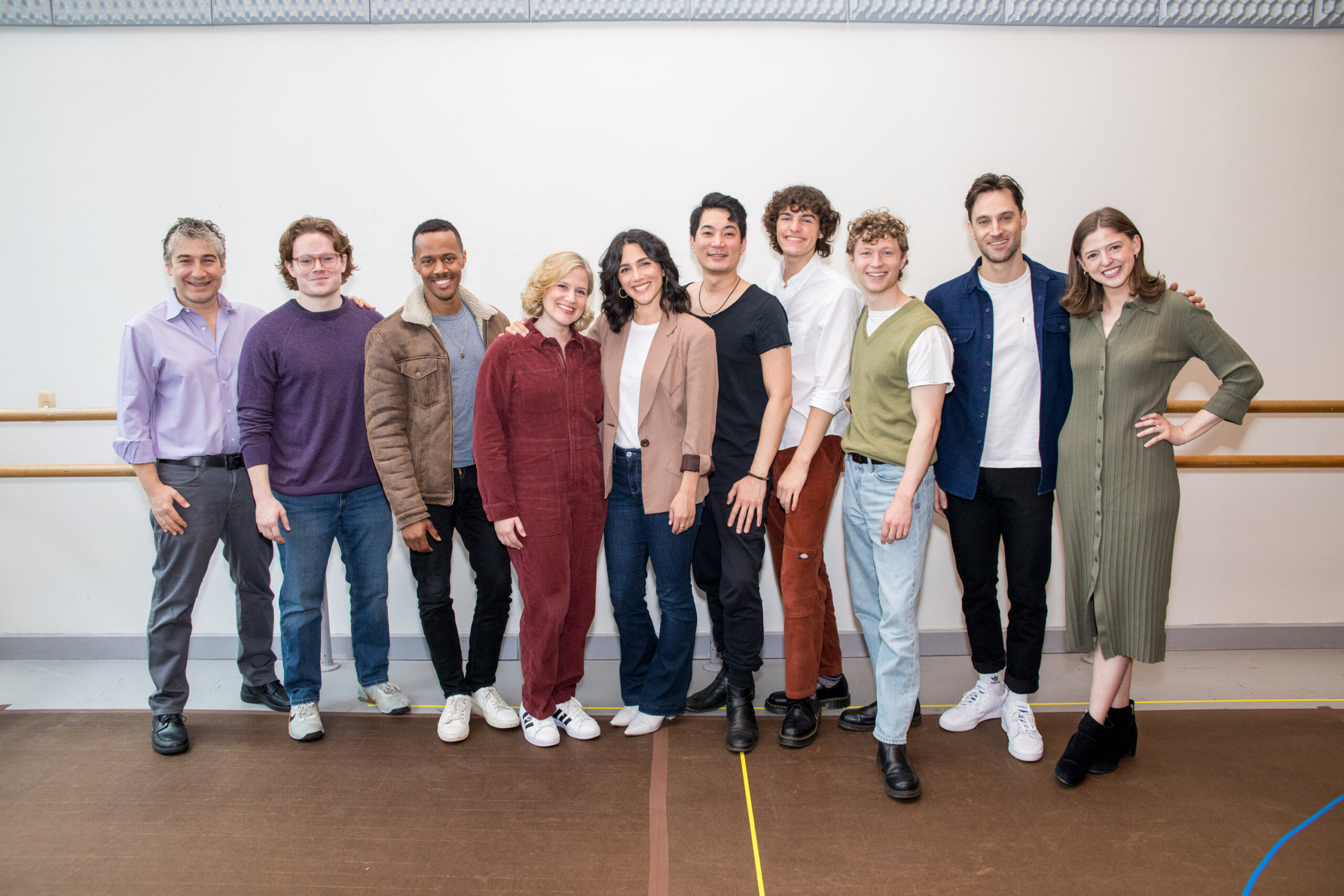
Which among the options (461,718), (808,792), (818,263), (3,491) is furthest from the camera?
(3,491)

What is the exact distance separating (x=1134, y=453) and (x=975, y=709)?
38.3 inches

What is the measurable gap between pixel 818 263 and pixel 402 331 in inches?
50.6

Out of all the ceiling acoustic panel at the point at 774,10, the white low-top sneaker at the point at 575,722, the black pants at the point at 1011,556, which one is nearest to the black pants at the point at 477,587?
the white low-top sneaker at the point at 575,722

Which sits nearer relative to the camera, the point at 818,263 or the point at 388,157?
the point at 818,263

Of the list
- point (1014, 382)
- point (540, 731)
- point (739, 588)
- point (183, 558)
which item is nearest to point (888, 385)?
point (1014, 382)

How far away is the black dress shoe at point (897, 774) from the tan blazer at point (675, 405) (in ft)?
2.96

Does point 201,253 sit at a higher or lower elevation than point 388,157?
lower

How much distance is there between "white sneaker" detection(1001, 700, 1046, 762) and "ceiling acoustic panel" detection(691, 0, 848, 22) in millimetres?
2585

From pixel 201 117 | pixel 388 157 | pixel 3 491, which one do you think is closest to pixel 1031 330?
pixel 388 157

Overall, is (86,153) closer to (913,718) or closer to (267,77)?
(267,77)

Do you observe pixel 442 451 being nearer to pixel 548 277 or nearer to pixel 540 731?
pixel 548 277

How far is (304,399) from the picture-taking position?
241 centimetres

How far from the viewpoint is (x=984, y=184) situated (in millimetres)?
2184

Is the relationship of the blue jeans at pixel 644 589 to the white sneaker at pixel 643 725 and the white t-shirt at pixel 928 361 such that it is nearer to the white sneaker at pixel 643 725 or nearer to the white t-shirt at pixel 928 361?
the white sneaker at pixel 643 725
